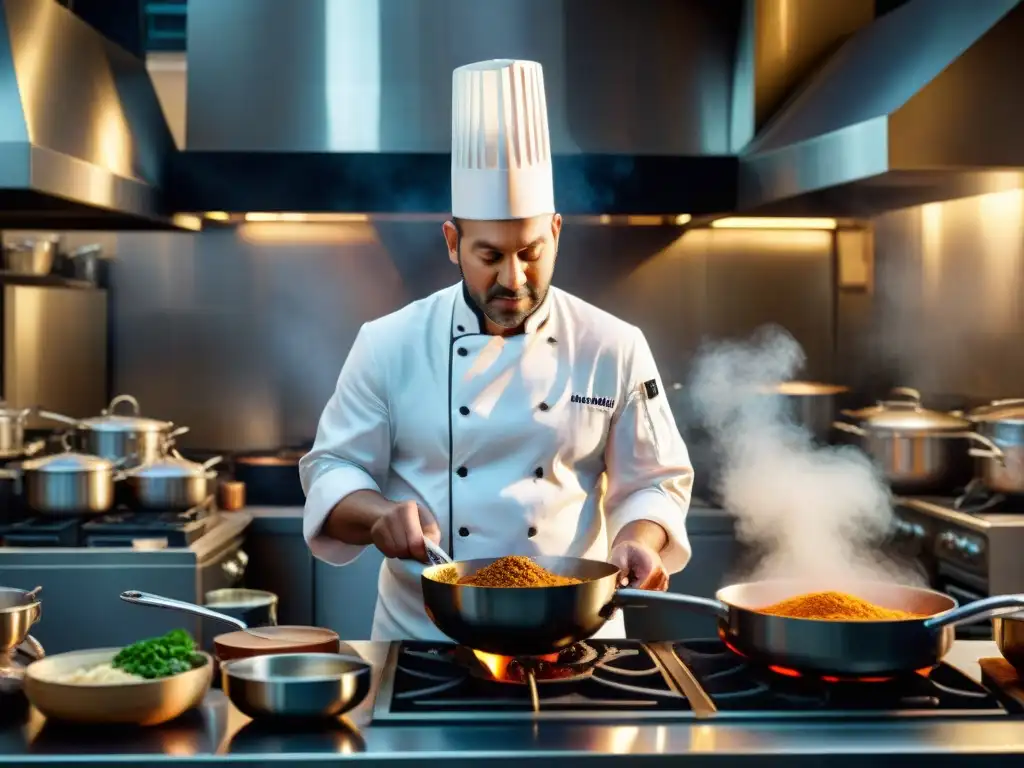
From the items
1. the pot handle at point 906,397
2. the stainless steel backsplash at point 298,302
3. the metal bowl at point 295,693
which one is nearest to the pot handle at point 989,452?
the pot handle at point 906,397

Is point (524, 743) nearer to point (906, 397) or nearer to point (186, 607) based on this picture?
point (186, 607)

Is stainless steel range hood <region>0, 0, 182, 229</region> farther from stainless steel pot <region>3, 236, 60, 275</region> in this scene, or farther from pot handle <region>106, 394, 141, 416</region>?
pot handle <region>106, 394, 141, 416</region>

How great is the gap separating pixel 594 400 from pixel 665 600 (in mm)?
896

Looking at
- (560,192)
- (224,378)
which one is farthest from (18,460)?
(560,192)

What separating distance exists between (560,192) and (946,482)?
159cm

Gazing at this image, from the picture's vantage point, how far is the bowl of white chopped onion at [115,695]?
56.7 inches

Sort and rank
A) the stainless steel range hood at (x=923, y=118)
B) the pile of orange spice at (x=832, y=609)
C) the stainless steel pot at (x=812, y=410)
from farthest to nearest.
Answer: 1. the stainless steel pot at (x=812, y=410)
2. the stainless steel range hood at (x=923, y=118)
3. the pile of orange spice at (x=832, y=609)

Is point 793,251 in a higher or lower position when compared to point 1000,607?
higher

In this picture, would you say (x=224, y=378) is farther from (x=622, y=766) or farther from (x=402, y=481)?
(x=622, y=766)

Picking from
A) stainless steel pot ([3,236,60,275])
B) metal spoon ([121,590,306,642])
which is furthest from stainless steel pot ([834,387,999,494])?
stainless steel pot ([3,236,60,275])

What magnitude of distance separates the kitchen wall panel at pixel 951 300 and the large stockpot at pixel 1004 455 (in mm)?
757

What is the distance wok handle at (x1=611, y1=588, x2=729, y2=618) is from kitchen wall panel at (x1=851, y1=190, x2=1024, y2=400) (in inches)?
122

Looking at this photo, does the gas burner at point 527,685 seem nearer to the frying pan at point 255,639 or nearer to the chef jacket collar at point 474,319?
the frying pan at point 255,639

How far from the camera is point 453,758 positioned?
1368mm
